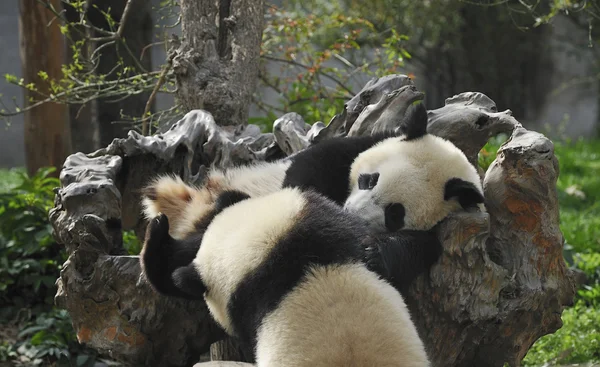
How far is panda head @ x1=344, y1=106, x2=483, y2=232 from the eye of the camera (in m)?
2.87

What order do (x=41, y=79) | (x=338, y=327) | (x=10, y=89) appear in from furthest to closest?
(x=10, y=89) < (x=41, y=79) < (x=338, y=327)

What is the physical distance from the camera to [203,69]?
13.2 feet

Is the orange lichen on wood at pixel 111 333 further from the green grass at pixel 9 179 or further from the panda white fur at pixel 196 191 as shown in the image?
the green grass at pixel 9 179

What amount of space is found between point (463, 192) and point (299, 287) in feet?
2.95

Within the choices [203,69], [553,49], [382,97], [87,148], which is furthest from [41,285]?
[553,49]

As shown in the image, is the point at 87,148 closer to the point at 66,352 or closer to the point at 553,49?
the point at 66,352

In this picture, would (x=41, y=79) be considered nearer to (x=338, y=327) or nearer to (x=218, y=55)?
(x=218, y=55)

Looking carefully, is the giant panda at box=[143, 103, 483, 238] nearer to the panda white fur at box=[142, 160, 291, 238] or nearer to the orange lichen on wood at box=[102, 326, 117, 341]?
the panda white fur at box=[142, 160, 291, 238]

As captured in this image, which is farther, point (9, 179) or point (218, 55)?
point (9, 179)

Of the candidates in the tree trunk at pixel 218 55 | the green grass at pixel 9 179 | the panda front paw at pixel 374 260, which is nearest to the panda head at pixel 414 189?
the panda front paw at pixel 374 260

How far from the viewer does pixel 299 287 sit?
224 cm

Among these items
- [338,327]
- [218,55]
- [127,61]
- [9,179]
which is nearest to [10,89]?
[9,179]

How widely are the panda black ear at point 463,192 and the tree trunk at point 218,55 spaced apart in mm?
1644

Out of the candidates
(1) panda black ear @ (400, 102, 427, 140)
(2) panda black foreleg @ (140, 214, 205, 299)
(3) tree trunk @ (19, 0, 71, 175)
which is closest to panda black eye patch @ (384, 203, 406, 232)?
(1) panda black ear @ (400, 102, 427, 140)
